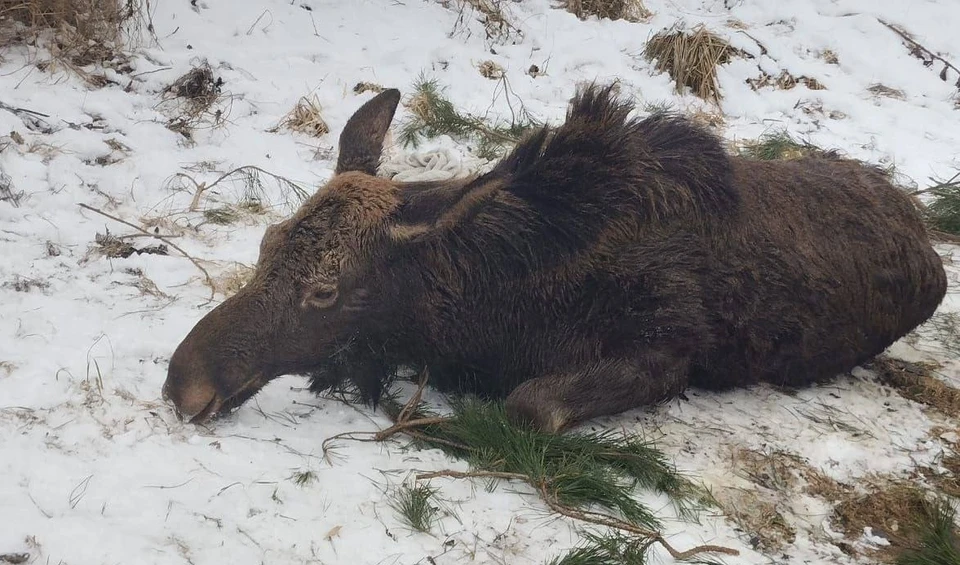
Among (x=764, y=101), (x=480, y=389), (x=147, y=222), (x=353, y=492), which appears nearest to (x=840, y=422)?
(x=480, y=389)

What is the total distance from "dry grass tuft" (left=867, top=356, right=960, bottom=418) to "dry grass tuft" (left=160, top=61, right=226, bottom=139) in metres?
5.39

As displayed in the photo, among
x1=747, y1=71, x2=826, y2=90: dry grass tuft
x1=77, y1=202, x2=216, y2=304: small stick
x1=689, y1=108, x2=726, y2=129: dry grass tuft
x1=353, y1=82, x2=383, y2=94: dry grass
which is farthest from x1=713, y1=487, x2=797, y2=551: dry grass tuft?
x1=747, y1=71, x2=826, y2=90: dry grass tuft

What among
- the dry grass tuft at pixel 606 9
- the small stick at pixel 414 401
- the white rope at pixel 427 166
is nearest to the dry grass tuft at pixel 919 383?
Result: the small stick at pixel 414 401

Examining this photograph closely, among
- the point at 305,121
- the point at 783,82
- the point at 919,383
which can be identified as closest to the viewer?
the point at 919,383

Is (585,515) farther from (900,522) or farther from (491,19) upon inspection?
(491,19)

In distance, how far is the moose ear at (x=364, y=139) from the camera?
4473 mm

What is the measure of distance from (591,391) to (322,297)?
1317 mm

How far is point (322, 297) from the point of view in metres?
3.93

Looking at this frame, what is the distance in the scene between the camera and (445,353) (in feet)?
13.7

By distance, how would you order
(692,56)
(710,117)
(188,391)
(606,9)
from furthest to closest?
(606,9), (692,56), (710,117), (188,391)

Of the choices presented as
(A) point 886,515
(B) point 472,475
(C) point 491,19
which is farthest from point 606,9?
(B) point 472,475

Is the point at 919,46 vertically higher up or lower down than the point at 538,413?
higher up

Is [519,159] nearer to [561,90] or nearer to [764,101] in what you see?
[561,90]

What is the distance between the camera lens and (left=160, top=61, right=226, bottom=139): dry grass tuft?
7.16 m
